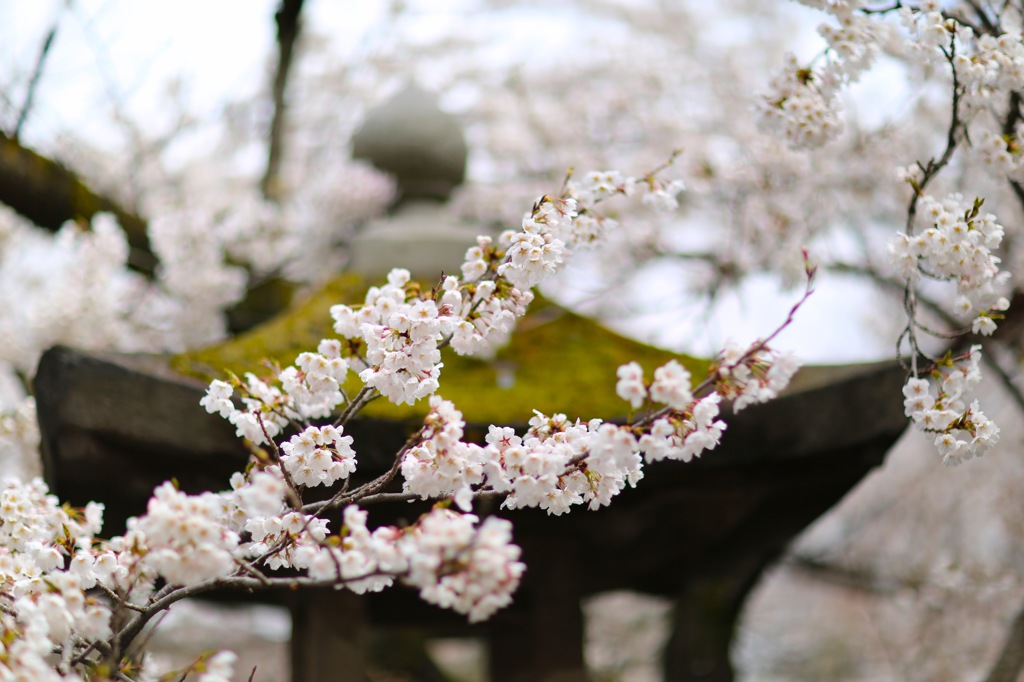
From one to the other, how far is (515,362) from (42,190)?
8.66ft

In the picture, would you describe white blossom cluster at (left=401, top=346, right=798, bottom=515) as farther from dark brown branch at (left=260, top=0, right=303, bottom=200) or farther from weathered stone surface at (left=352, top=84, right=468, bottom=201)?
dark brown branch at (left=260, top=0, right=303, bottom=200)

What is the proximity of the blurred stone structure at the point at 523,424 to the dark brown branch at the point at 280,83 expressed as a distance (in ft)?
5.30

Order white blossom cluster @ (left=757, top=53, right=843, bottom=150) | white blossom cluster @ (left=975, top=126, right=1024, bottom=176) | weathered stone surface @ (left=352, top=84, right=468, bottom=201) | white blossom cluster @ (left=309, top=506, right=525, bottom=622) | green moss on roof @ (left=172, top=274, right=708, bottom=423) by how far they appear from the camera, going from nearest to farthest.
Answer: white blossom cluster @ (left=309, top=506, right=525, bottom=622), white blossom cluster @ (left=975, top=126, right=1024, bottom=176), white blossom cluster @ (left=757, top=53, right=843, bottom=150), green moss on roof @ (left=172, top=274, right=708, bottom=423), weathered stone surface @ (left=352, top=84, right=468, bottom=201)

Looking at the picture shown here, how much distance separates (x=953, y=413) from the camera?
1.93 meters

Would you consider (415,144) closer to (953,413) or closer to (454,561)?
(953,413)

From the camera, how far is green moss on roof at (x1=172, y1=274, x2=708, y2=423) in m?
2.71

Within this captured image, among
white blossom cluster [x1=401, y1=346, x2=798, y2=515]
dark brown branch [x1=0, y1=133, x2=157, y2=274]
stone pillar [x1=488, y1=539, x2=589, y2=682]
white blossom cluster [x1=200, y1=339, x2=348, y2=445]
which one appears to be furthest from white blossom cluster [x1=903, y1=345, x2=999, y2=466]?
dark brown branch [x1=0, y1=133, x2=157, y2=274]

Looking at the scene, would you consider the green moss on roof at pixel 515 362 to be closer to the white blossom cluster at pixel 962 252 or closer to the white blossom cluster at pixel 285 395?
the white blossom cluster at pixel 285 395

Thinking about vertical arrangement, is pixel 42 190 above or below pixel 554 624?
above

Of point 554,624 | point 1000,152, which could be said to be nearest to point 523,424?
point 554,624

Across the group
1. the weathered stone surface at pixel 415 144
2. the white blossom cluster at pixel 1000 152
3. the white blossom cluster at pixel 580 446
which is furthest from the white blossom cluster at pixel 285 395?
the weathered stone surface at pixel 415 144

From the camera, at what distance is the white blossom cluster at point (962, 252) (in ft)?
6.59

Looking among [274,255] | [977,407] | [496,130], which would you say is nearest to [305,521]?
[977,407]

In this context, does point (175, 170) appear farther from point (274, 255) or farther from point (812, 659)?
point (812, 659)
